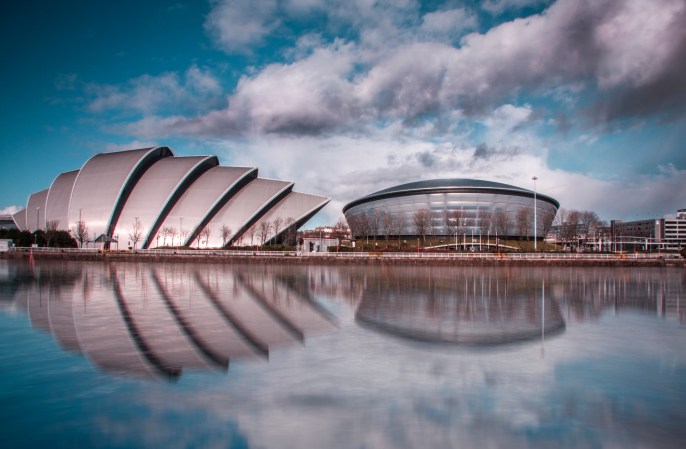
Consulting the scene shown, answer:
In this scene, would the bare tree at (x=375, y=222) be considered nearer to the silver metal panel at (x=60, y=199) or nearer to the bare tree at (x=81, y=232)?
the bare tree at (x=81, y=232)

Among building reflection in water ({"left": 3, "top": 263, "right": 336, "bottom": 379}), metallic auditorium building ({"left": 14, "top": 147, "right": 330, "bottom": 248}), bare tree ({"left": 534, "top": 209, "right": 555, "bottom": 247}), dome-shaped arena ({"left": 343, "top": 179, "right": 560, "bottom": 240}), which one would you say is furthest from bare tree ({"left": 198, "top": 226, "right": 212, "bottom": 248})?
bare tree ({"left": 534, "top": 209, "right": 555, "bottom": 247})

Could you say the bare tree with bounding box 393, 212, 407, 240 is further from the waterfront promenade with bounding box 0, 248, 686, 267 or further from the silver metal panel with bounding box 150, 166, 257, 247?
the waterfront promenade with bounding box 0, 248, 686, 267

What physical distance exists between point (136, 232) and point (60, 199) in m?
14.2

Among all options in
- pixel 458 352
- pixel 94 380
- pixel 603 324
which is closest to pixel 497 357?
pixel 458 352

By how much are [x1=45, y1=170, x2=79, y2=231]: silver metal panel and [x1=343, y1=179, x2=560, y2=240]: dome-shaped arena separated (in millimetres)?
39388

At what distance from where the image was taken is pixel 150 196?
60031mm

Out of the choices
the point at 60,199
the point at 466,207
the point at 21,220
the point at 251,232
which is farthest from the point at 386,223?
the point at 21,220

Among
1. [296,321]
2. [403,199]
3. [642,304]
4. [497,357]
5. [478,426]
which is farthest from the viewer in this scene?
[403,199]

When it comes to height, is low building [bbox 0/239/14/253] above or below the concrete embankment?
above

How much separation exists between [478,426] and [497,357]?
2.87 metres

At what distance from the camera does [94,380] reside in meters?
6.18

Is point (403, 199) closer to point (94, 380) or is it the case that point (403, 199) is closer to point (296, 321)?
point (296, 321)

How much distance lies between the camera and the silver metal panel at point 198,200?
60.8m

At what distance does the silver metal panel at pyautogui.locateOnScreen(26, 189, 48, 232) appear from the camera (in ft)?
220
